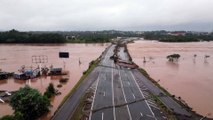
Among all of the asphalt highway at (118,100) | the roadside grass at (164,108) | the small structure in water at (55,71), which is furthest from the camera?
the small structure in water at (55,71)

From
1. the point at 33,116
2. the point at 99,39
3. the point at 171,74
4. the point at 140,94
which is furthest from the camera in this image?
the point at 99,39

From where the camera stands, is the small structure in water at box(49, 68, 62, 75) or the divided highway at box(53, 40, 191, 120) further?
the small structure in water at box(49, 68, 62, 75)

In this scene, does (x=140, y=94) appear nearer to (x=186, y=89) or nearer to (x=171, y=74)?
(x=186, y=89)

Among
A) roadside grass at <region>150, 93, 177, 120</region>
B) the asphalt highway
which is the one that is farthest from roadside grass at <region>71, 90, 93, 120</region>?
roadside grass at <region>150, 93, 177, 120</region>

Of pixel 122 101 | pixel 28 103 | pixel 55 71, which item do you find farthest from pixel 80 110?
pixel 55 71

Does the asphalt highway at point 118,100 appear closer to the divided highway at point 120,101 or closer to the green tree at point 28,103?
the divided highway at point 120,101

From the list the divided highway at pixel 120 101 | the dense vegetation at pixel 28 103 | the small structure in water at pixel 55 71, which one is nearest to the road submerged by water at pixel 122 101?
the divided highway at pixel 120 101

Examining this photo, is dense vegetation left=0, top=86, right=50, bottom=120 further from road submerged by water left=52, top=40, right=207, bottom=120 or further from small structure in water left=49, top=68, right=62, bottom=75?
small structure in water left=49, top=68, right=62, bottom=75

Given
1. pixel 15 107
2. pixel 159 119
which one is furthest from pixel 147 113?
pixel 15 107

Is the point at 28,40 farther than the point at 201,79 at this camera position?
Yes
